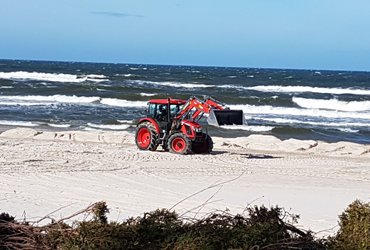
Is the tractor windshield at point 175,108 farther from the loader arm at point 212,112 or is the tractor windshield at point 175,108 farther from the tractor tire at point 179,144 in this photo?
the tractor tire at point 179,144

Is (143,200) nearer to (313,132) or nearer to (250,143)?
(250,143)

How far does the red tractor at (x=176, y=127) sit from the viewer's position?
16.6 m

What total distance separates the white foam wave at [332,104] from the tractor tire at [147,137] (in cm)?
2536

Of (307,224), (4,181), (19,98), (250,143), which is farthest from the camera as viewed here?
(19,98)

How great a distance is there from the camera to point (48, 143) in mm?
19062

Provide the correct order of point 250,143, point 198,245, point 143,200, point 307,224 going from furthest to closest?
point 250,143 < point 143,200 < point 307,224 < point 198,245

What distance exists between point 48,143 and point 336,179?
832cm

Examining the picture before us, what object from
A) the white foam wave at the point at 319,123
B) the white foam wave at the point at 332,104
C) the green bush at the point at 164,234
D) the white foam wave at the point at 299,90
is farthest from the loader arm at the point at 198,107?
the white foam wave at the point at 299,90

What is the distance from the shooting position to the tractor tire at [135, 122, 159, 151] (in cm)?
1722

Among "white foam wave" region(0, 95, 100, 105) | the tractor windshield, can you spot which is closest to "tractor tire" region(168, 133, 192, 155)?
the tractor windshield

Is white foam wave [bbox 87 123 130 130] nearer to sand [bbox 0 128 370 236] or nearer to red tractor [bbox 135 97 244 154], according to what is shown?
sand [bbox 0 128 370 236]

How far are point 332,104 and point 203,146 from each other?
26887 millimetres

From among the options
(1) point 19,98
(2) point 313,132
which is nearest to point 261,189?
(2) point 313,132

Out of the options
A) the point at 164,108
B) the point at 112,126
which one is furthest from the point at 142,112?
the point at 164,108
